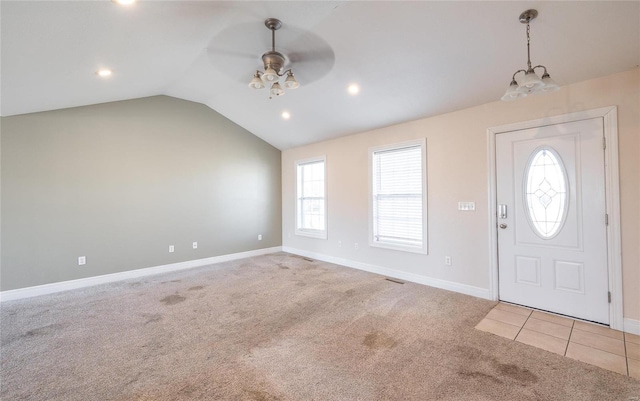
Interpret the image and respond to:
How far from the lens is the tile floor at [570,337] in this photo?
2163 mm

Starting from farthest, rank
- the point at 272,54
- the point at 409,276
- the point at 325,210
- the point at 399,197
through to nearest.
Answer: the point at 325,210 < the point at 399,197 < the point at 409,276 < the point at 272,54

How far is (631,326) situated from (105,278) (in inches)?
264

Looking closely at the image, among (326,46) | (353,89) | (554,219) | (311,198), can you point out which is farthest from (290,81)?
(311,198)

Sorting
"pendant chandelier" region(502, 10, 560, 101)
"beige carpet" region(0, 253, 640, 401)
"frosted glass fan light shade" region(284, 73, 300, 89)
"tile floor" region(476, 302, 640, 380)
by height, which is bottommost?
"tile floor" region(476, 302, 640, 380)

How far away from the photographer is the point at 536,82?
2.04m

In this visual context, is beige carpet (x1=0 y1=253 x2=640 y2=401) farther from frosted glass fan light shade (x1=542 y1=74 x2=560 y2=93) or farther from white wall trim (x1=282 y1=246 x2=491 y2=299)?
frosted glass fan light shade (x1=542 y1=74 x2=560 y2=93)

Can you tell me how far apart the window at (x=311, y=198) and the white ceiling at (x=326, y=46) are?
2131 millimetres

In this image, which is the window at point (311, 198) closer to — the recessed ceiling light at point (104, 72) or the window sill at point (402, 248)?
the window sill at point (402, 248)

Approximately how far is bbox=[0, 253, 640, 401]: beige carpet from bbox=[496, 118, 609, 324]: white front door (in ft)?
2.04

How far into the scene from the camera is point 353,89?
146 inches

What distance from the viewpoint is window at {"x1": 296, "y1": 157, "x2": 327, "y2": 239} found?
19.1 ft

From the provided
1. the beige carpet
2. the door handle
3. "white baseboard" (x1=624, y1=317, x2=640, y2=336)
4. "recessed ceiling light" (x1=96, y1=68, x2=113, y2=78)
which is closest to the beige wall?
"white baseboard" (x1=624, y1=317, x2=640, y2=336)

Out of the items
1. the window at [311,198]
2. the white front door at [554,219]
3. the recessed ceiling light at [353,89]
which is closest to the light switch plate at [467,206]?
the white front door at [554,219]

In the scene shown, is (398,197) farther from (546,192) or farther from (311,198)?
(311,198)
